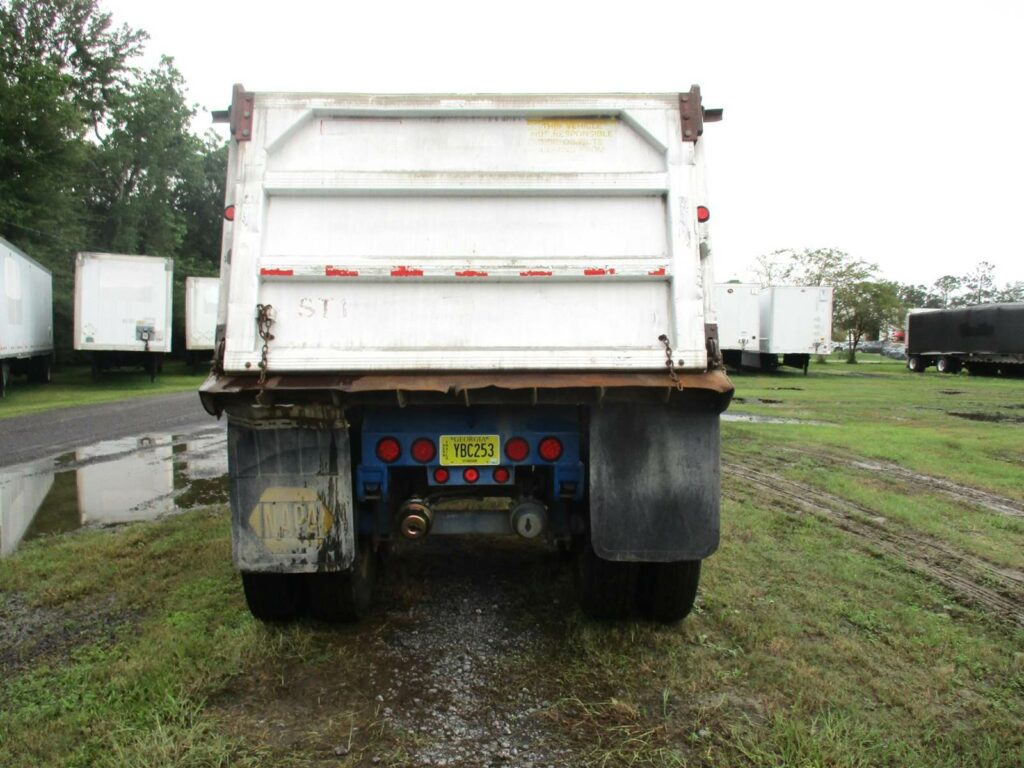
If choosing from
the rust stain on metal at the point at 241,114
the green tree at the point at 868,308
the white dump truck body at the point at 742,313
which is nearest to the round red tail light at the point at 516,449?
the rust stain on metal at the point at 241,114

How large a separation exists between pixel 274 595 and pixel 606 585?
1.67m

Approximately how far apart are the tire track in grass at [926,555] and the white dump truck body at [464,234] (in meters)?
2.47

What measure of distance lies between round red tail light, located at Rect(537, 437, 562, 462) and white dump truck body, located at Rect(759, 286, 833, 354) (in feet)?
84.6

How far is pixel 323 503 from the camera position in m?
3.50

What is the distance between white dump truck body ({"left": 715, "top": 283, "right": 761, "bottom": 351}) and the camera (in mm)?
28188

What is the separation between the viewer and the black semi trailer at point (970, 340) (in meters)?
27.5

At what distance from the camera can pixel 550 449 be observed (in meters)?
3.68

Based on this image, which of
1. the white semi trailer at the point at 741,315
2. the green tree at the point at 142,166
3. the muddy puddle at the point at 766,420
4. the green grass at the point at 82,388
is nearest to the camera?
the muddy puddle at the point at 766,420

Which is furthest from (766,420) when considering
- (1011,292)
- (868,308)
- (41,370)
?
(1011,292)

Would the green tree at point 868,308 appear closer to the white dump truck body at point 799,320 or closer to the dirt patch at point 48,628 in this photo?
the white dump truck body at point 799,320

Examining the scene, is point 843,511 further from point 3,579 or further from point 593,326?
point 3,579

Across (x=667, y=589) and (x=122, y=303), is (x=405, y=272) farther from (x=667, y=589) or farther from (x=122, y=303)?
(x=122, y=303)

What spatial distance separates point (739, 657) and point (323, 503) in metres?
2.09

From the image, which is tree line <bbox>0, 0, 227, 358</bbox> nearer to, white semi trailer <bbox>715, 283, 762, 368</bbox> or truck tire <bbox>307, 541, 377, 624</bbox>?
white semi trailer <bbox>715, 283, 762, 368</bbox>
